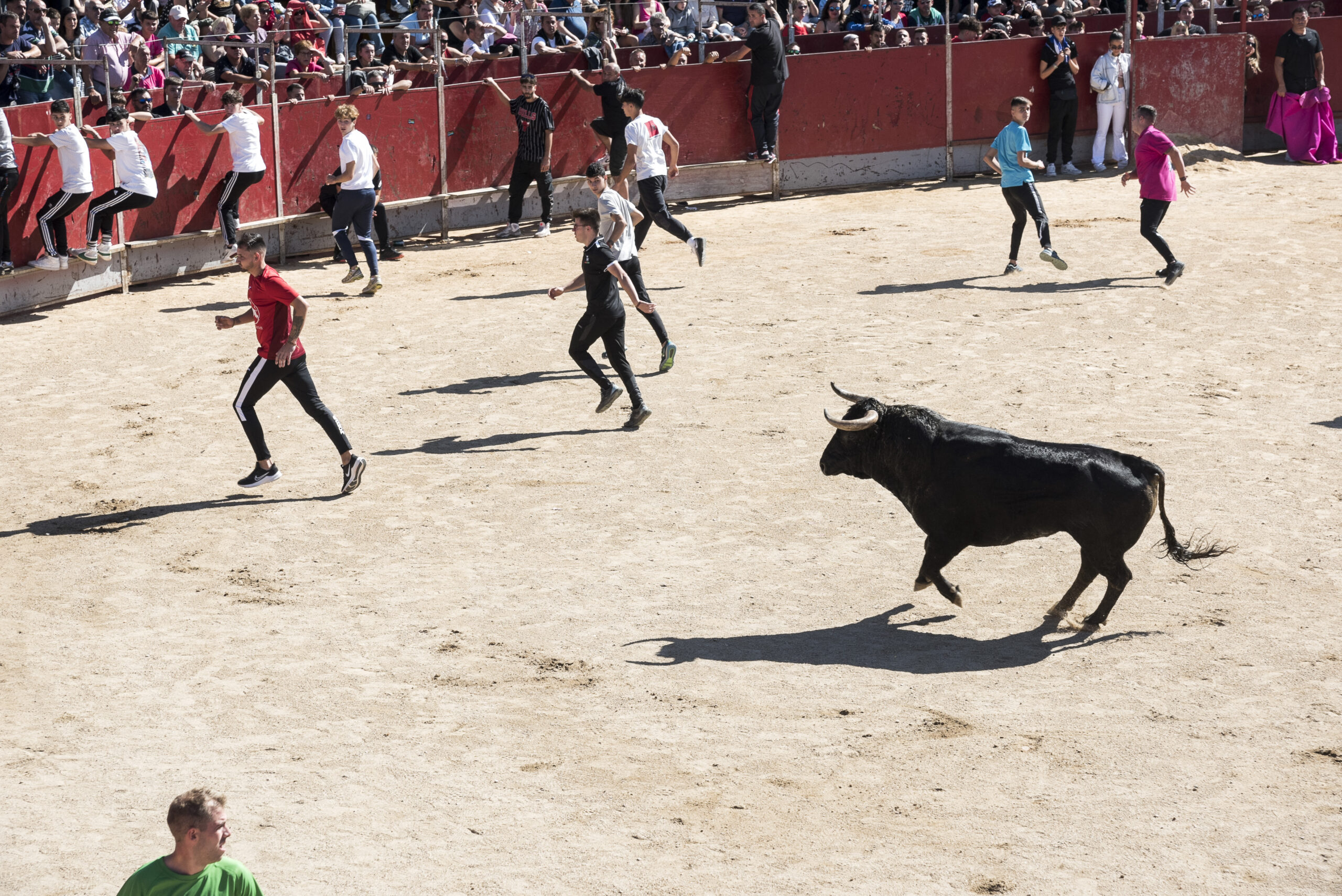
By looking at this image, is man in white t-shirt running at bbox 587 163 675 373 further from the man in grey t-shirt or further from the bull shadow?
the man in grey t-shirt

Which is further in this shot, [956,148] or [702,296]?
[956,148]

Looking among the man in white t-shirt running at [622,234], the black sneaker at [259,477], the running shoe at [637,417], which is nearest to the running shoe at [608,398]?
the running shoe at [637,417]

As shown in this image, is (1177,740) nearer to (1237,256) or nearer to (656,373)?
(656,373)

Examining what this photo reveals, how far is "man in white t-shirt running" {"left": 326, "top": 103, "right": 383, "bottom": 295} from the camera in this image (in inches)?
601

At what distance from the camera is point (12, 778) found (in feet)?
20.4

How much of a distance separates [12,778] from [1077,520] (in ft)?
15.7

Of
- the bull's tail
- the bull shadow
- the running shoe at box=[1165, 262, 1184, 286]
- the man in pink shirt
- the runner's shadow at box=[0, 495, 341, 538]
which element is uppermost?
the man in pink shirt

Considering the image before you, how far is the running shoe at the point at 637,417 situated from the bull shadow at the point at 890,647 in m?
3.62

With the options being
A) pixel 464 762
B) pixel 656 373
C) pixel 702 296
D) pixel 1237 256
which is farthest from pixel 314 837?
pixel 1237 256

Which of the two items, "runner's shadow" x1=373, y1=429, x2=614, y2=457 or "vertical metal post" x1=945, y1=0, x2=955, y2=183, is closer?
"runner's shadow" x1=373, y1=429, x2=614, y2=457

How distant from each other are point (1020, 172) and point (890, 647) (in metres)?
8.43

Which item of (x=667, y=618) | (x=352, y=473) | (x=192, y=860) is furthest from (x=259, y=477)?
(x=192, y=860)

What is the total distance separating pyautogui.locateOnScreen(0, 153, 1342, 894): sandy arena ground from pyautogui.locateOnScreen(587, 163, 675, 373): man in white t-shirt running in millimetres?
491

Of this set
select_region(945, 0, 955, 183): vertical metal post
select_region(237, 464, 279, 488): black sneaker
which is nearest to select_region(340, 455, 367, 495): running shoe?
select_region(237, 464, 279, 488): black sneaker
